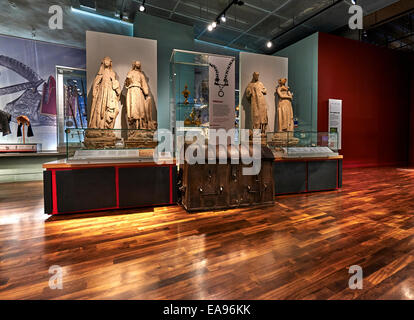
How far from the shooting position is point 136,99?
4.59 m

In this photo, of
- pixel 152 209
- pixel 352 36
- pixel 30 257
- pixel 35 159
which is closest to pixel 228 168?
pixel 152 209

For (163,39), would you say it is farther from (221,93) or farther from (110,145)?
(110,145)

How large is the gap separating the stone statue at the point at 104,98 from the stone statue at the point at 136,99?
0.24 meters

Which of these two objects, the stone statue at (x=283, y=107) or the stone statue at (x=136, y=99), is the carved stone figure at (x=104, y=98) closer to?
A: the stone statue at (x=136, y=99)

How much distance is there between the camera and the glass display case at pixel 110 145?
289 centimetres

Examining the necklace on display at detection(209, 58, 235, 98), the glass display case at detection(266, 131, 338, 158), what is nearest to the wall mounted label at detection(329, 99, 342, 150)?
the glass display case at detection(266, 131, 338, 158)

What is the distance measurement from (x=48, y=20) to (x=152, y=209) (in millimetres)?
6759

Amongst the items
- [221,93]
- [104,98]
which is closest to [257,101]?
[221,93]

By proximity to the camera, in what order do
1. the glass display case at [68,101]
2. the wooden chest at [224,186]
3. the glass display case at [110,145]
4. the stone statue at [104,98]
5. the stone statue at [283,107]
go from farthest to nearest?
the glass display case at [68,101] < the stone statue at [283,107] < the stone statue at [104,98] < the wooden chest at [224,186] < the glass display case at [110,145]

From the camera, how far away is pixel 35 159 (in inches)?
234

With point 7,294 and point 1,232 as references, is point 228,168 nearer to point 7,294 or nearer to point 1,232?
point 7,294

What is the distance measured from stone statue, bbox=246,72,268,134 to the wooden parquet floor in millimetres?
3210

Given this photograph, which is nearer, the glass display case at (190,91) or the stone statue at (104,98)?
the stone statue at (104,98)

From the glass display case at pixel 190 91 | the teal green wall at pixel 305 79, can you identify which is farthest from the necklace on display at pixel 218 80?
the teal green wall at pixel 305 79
